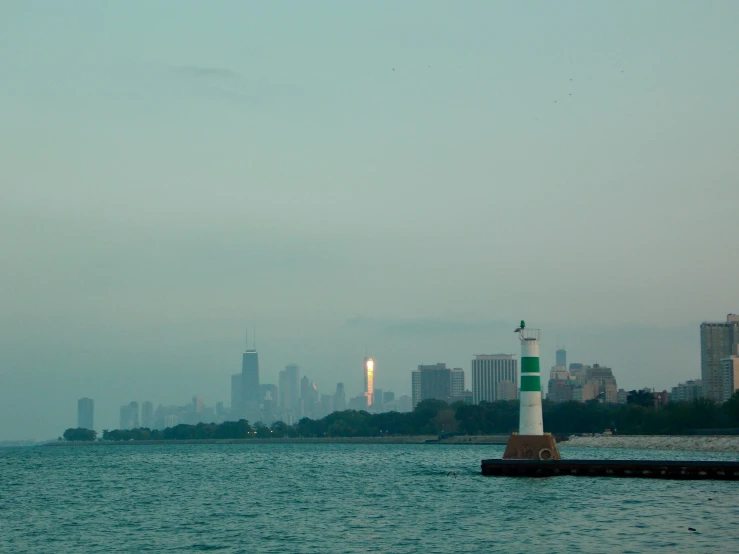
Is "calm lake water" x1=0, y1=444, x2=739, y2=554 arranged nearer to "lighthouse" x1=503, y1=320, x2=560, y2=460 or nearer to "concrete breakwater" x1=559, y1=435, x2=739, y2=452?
"lighthouse" x1=503, y1=320, x2=560, y2=460

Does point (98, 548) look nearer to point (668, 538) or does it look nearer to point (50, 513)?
point (50, 513)

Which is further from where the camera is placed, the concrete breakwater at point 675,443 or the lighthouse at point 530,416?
the concrete breakwater at point 675,443

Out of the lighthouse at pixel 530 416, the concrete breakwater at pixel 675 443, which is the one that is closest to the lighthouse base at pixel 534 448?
the lighthouse at pixel 530 416

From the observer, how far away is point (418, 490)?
63500mm

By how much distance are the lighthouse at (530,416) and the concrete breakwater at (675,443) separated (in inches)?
2547

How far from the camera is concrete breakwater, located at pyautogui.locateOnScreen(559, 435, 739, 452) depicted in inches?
4774

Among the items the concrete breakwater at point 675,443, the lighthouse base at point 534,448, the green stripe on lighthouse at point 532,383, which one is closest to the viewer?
the green stripe on lighthouse at point 532,383

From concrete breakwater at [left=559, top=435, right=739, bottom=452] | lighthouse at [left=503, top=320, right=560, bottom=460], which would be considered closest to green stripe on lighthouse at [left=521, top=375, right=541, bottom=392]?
lighthouse at [left=503, top=320, right=560, bottom=460]

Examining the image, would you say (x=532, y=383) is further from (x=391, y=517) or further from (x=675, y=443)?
(x=675, y=443)

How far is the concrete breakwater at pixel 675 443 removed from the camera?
121m

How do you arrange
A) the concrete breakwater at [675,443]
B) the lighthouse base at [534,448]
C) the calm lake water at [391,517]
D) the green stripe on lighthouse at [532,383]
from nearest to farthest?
the calm lake water at [391,517] → the green stripe on lighthouse at [532,383] → the lighthouse base at [534,448] → the concrete breakwater at [675,443]

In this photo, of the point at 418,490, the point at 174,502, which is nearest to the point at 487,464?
the point at 418,490

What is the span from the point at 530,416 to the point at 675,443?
86.3 meters

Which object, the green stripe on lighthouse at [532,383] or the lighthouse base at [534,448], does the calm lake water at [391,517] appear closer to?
the lighthouse base at [534,448]
